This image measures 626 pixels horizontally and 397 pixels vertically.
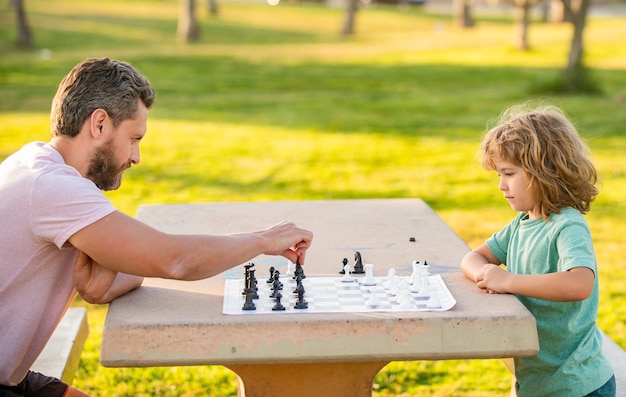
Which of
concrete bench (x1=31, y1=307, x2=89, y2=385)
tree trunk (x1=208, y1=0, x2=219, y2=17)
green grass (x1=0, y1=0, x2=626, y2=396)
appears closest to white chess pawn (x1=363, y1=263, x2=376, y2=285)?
concrete bench (x1=31, y1=307, x2=89, y2=385)

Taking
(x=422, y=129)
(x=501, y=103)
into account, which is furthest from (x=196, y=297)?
(x=501, y=103)

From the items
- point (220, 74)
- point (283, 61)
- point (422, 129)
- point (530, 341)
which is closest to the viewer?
point (530, 341)

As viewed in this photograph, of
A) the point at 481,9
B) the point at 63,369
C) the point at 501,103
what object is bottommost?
the point at 481,9

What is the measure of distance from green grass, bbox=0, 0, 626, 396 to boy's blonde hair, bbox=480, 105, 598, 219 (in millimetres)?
1919

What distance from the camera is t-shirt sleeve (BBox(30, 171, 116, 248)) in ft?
9.11

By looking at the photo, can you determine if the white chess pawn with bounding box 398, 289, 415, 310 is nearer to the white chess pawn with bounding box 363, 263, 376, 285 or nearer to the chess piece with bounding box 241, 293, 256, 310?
the white chess pawn with bounding box 363, 263, 376, 285

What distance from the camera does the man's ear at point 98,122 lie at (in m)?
3.01

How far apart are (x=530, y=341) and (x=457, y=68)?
20573mm

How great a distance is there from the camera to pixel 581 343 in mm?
3133

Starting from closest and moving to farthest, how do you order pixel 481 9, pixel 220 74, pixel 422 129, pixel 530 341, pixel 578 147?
pixel 530 341, pixel 578 147, pixel 422 129, pixel 220 74, pixel 481 9

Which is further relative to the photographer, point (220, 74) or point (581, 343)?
point (220, 74)

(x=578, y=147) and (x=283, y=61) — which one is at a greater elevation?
(x=578, y=147)

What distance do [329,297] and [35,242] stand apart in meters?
0.98

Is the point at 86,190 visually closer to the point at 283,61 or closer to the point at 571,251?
the point at 571,251
